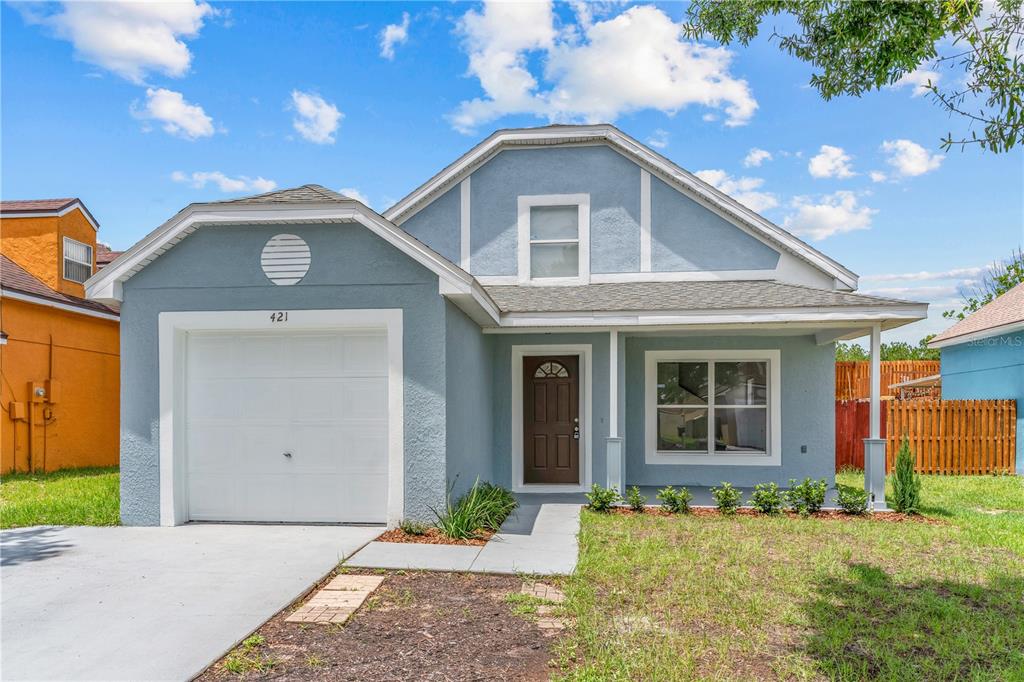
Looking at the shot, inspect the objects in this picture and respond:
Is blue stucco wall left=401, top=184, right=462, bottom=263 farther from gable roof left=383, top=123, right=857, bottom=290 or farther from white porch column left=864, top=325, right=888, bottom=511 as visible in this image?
white porch column left=864, top=325, right=888, bottom=511

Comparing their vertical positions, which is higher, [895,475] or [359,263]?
[359,263]

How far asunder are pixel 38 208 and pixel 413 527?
512 inches

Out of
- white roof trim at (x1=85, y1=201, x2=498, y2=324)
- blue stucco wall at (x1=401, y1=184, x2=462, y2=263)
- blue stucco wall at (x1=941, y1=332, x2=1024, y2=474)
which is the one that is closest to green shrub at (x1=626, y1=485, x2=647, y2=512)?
white roof trim at (x1=85, y1=201, x2=498, y2=324)

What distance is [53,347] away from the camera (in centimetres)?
1427

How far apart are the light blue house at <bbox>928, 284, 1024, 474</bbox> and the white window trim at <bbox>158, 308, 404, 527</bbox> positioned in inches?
562

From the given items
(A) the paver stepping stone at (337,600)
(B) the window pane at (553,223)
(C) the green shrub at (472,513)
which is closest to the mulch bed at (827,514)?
(C) the green shrub at (472,513)

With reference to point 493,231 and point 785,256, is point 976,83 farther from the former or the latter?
point 493,231

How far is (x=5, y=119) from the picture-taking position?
32.1 feet

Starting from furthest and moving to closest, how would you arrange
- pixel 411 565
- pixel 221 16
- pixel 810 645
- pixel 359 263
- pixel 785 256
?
pixel 785 256 < pixel 221 16 < pixel 359 263 < pixel 411 565 < pixel 810 645

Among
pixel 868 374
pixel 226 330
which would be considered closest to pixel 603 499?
pixel 226 330

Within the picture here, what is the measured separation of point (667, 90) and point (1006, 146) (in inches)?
290

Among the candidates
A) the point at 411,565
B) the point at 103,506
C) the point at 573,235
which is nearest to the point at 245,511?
the point at 103,506

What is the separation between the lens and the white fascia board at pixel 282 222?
24.8 ft

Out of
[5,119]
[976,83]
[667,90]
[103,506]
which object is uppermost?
[667,90]
